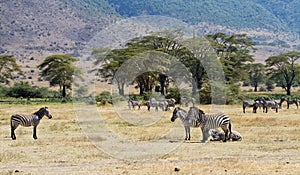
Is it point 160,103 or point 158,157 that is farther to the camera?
point 160,103

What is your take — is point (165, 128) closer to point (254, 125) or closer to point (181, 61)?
point (254, 125)

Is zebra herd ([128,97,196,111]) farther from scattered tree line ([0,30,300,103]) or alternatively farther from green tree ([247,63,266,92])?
green tree ([247,63,266,92])

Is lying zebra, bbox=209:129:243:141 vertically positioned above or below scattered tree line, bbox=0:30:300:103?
below

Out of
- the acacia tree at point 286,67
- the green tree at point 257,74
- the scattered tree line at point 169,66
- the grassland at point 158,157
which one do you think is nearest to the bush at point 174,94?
the scattered tree line at point 169,66

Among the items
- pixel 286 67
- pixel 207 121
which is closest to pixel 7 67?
pixel 286 67

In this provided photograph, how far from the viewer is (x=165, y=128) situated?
79.6 feet

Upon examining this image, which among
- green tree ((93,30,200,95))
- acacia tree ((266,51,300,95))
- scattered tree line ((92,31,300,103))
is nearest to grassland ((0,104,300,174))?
scattered tree line ((92,31,300,103))

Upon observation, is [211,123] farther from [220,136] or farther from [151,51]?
[151,51]

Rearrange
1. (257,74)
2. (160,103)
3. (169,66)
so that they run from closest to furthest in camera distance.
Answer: (160,103) < (169,66) < (257,74)

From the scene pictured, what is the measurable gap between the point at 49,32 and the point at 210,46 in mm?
106017

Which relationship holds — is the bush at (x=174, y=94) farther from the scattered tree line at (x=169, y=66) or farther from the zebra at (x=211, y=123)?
the zebra at (x=211, y=123)

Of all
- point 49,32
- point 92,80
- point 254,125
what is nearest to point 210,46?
point 92,80

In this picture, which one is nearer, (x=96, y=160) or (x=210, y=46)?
(x=96, y=160)

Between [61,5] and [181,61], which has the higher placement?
[61,5]
